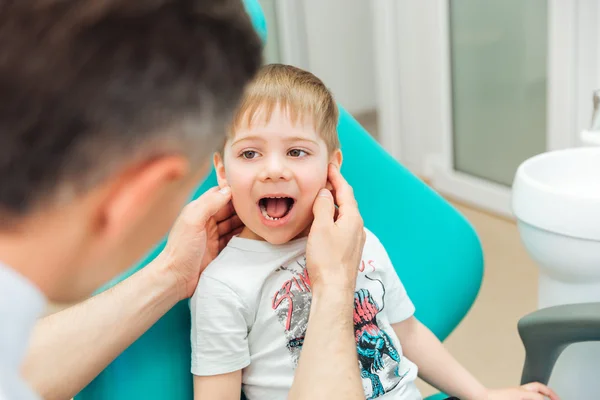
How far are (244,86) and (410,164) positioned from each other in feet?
10.2

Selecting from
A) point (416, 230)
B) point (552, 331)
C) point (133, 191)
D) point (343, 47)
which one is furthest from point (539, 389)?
point (343, 47)

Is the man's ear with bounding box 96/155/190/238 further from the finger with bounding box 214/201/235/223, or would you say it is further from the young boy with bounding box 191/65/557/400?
the finger with bounding box 214/201/235/223

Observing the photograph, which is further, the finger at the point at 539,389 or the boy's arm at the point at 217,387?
the finger at the point at 539,389

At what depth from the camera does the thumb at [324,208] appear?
112cm

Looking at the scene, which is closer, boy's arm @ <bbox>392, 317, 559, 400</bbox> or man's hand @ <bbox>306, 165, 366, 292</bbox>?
man's hand @ <bbox>306, 165, 366, 292</bbox>

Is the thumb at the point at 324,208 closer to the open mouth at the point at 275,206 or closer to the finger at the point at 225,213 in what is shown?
the open mouth at the point at 275,206

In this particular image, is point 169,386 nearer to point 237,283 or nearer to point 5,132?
point 237,283

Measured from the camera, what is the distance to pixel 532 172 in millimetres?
1667

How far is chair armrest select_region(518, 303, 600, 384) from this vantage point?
1155mm

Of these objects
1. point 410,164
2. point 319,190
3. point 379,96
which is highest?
point 319,190

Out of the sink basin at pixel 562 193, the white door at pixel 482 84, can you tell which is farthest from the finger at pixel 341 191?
the white door at pixel 482 84

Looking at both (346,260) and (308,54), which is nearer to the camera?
(346,260)

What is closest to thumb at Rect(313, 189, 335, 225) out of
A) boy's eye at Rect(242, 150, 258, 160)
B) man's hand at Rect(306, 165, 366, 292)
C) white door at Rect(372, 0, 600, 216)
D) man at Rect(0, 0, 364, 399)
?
man's hand at Rect(306, 165, 366, 292)

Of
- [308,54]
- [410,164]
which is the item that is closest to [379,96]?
[410,164]
